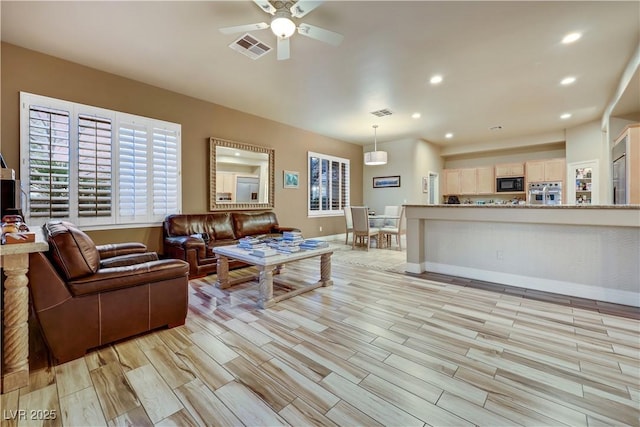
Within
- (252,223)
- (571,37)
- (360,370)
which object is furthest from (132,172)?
(571,37)

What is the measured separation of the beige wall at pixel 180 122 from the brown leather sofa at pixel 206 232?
0.37m

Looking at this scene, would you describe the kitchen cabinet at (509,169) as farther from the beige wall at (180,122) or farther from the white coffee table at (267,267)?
the white coffee table at (267,267)

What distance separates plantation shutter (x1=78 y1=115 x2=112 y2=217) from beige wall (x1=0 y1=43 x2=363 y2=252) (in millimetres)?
296

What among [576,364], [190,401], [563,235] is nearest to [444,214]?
[563,235]

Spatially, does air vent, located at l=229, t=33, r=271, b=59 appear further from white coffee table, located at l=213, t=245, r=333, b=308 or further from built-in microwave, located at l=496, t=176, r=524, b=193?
built-in microwave, located at l=496, t=176, r=524, b=193

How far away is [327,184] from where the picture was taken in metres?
7.54

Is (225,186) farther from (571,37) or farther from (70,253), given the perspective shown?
(571,37)

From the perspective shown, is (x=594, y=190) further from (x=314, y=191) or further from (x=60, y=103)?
(x=60, y=103)

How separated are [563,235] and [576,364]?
191cm

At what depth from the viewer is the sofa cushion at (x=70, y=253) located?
1.83 meters

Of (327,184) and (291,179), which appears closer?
(291,179)

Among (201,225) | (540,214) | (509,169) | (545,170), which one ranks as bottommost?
(201,225)

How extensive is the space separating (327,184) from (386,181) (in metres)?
1.89

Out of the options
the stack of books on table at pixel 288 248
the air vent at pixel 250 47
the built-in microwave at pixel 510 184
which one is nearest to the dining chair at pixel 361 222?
the stack of books on table at pixel 288 248
